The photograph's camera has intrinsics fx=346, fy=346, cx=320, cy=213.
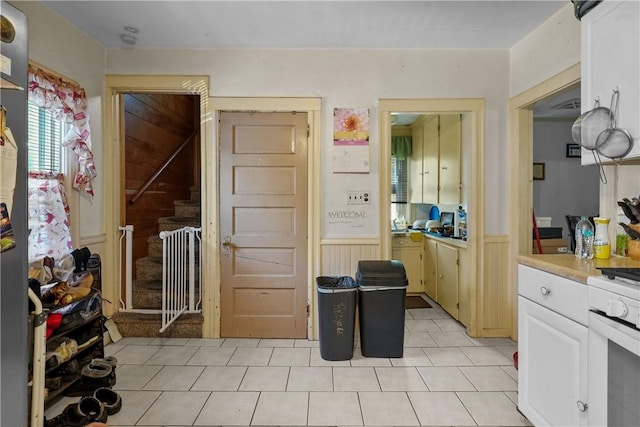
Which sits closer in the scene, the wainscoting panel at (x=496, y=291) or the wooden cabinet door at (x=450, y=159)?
the wainscoting panel at (x=496, y=291)

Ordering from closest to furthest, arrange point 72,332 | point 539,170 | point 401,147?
point 72,332
point 539,170
point 401,147

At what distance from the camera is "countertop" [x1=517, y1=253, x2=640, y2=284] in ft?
4.91

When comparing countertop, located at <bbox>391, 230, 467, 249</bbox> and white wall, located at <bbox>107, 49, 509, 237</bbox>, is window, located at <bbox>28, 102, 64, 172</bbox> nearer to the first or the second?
white wall, located at <bbox>107, 49, 509, 237</bbox>

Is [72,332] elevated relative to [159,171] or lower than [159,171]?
lower

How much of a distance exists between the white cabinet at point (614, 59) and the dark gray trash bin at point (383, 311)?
1511mm

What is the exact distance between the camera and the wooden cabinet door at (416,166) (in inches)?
191

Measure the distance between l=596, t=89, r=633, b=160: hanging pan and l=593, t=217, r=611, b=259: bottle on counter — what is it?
1.32 feet

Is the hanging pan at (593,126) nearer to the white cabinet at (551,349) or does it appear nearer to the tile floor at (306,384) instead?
the white cabinet at (551,349)

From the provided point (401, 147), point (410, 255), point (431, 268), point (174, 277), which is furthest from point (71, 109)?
point (401, 147)

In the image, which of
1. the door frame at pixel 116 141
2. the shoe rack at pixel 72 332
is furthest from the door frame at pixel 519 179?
the shoe rack at pixel 72 332

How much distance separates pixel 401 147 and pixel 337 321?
3.30m

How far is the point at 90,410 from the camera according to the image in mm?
1942

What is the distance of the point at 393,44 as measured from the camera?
10.0 feet

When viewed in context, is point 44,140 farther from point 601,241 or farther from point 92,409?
point 601,241
